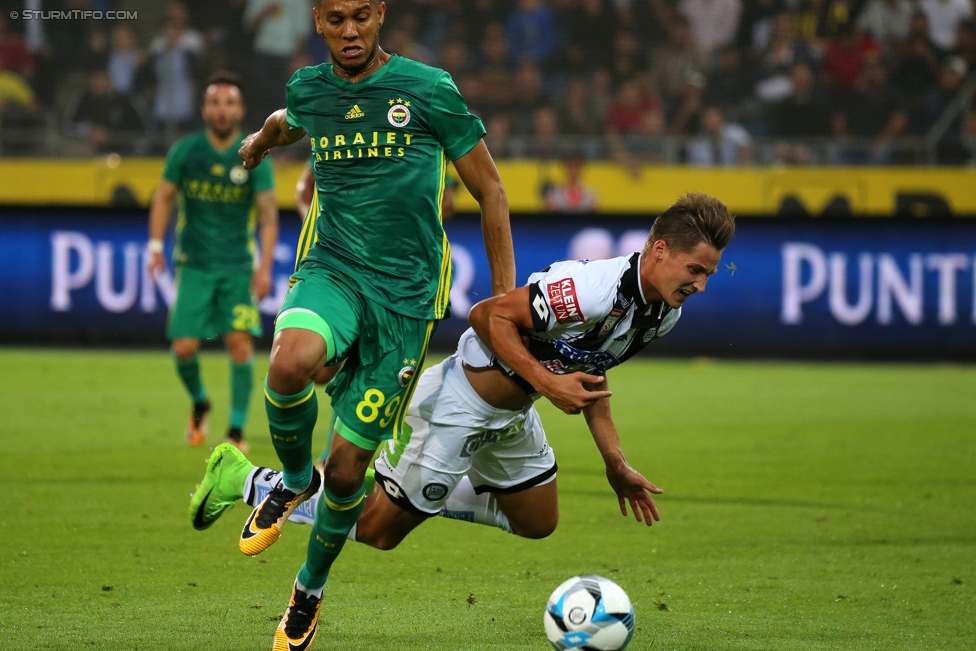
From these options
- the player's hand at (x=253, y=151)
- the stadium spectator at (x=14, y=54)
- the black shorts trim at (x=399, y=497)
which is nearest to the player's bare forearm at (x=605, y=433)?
the black shorts trim at (x=399, y=497)

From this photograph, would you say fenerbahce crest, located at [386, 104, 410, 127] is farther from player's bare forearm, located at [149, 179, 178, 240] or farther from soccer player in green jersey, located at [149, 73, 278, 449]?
player's bare forearm, located at [149, 179, 178, 240]

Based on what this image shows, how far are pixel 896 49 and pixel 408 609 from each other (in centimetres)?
1471

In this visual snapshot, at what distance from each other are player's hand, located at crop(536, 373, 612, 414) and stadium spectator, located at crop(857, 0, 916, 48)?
14889 millimetres

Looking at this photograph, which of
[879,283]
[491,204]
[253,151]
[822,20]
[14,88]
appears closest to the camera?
[491,204]

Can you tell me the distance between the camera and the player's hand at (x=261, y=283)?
870 cm

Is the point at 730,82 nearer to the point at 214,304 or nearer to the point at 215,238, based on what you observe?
the point at 215,238

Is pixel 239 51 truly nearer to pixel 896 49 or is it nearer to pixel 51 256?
pixel 51 256

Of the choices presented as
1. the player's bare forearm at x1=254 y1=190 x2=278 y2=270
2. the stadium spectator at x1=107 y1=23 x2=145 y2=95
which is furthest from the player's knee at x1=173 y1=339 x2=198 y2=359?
the stadium spectator at x1=107 y1=23 x2=145 y2=95

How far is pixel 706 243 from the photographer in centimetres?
403

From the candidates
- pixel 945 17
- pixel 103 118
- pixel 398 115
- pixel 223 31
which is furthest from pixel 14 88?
pixel 398 115

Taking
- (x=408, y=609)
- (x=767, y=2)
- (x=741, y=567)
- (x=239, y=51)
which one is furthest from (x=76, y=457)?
(x=767, y=2)

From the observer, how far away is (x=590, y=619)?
3879mm

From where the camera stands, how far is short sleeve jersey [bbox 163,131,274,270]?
8.94 meters

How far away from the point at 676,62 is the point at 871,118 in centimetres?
280
